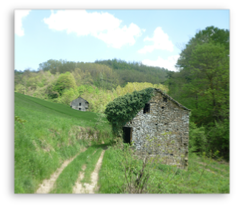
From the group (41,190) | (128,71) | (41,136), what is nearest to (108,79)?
(128,71)

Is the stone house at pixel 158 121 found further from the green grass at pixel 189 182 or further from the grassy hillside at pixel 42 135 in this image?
the green grass at pixel 189 182

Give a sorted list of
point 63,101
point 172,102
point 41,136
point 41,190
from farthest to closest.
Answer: point 172,102, point 63,101, point 41,136, point 41,190

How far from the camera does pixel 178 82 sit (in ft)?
21.8

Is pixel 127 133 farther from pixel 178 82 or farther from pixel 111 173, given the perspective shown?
pixel 111 173

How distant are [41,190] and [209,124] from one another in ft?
15.1

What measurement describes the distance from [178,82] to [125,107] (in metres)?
2.87

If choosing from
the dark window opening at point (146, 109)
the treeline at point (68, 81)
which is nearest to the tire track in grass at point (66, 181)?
the treeline at point (68, 81)

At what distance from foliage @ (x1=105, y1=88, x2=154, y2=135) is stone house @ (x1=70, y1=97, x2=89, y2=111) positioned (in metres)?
1.64

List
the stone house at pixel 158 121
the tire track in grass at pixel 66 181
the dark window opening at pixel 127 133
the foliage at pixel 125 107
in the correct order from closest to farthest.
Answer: the tire track in grass at pixel 66 181, the stone house at pixel 158 121, the foliage at pixel 125 107, the dark window opening at pixel 127 133

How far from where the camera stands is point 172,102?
24.9ft

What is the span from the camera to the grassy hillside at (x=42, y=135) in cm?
291

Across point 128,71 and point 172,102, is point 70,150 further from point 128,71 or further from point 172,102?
point 172,102

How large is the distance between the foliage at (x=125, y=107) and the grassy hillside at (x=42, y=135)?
1.81ft

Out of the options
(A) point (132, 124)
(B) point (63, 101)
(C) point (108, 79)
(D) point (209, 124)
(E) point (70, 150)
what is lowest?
(E) point (70, 150)
